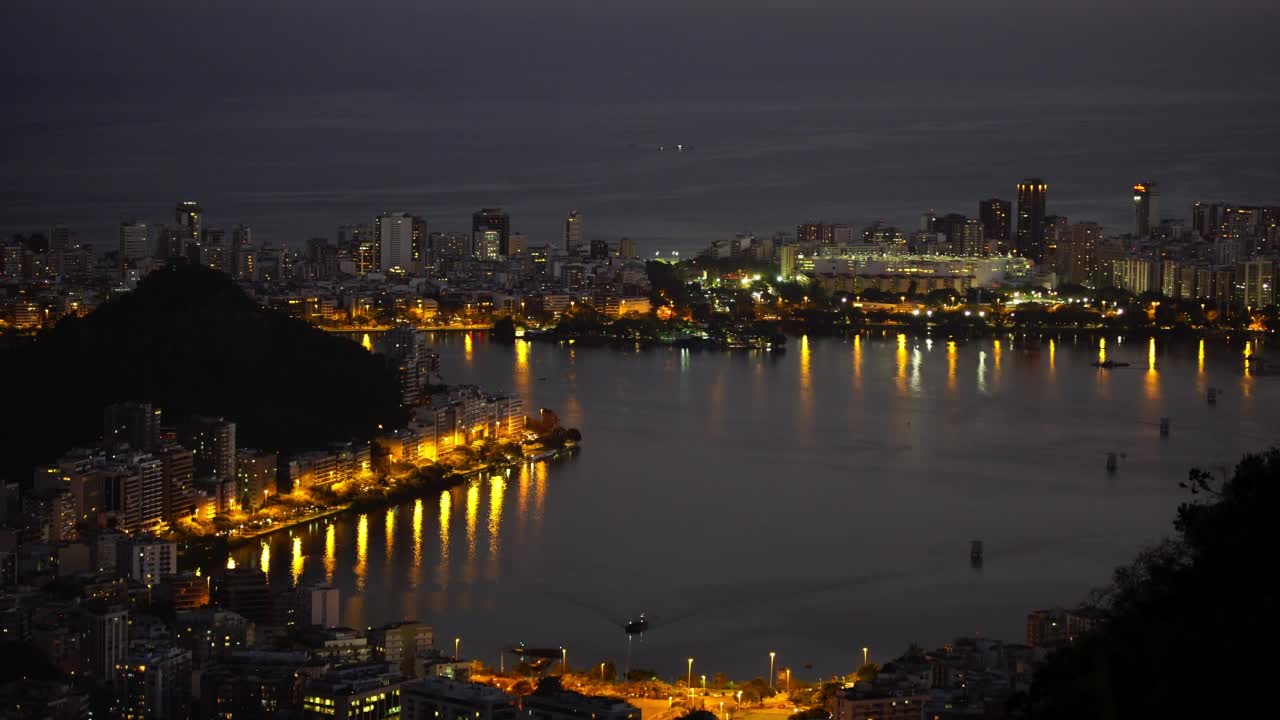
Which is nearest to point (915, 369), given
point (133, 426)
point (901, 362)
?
point (901, 362)

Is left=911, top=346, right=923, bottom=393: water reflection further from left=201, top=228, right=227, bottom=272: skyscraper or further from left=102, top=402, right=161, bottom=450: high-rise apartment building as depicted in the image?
left=201, top=228, right=227, bottom=272: skyscraper

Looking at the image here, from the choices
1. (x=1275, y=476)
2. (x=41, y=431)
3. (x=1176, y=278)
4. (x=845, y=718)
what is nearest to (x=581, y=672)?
(x=845, y=718)

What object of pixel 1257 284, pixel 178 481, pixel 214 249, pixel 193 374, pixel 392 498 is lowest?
pixel 392 498

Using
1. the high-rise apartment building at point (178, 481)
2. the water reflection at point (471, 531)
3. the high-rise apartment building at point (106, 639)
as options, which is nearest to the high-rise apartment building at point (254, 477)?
the high-rise apartment building at point (178, 481)

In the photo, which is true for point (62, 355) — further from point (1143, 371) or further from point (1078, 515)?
point (1143, 371)

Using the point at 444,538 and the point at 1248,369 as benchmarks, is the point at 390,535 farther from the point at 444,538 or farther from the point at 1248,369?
the point at 1248,369

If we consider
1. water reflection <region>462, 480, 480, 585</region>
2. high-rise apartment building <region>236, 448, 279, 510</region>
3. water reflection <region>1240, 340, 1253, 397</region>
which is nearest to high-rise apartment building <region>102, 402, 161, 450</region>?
high-rise apartment building <region>236, 448, 279, 510</region>
